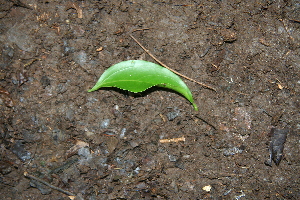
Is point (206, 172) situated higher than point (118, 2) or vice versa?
point (118, 2)

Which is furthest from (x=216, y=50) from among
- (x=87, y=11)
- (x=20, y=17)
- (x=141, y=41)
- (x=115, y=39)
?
(x=20, y=17)

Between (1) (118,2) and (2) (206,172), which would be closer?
(2) (206,172)

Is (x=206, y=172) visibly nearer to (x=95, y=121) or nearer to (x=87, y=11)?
(x=95, y=121)

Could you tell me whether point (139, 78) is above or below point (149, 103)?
above
